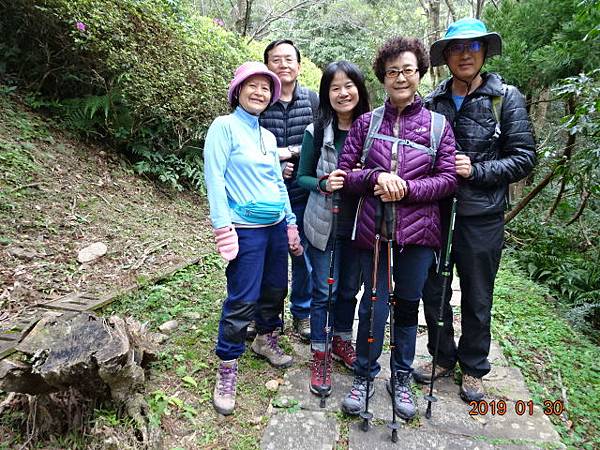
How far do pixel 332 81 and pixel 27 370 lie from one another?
2320 millimetres

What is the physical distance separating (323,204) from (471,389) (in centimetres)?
156

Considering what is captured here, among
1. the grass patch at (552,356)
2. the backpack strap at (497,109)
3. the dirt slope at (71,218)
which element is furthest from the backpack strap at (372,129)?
the dirt slope at (71,218)

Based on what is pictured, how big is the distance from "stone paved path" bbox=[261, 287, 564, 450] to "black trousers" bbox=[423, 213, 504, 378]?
0.98 ft

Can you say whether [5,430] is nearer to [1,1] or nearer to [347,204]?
[347,204]

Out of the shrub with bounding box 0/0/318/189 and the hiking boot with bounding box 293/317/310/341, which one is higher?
the shrub with bounding box 0/0/318/189

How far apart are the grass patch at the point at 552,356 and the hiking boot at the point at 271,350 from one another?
1726 millimetres

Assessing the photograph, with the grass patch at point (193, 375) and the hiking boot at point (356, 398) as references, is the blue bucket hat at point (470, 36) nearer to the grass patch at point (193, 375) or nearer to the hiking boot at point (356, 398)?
the hiking boot at point (356, 398)

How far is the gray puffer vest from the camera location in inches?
108

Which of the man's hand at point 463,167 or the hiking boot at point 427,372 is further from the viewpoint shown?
the hiking boot at point 427,372

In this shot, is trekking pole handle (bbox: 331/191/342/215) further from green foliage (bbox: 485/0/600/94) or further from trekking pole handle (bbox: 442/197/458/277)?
green foliage (bbox: 485/0/600/94)

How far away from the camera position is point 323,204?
2.80 metres

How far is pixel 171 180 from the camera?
20.2ft

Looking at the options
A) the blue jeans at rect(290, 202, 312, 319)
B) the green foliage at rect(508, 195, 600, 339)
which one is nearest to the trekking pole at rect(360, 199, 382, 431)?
the blue jeans at rect(290, 202, 312, 319)

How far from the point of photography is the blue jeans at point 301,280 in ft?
10.6
